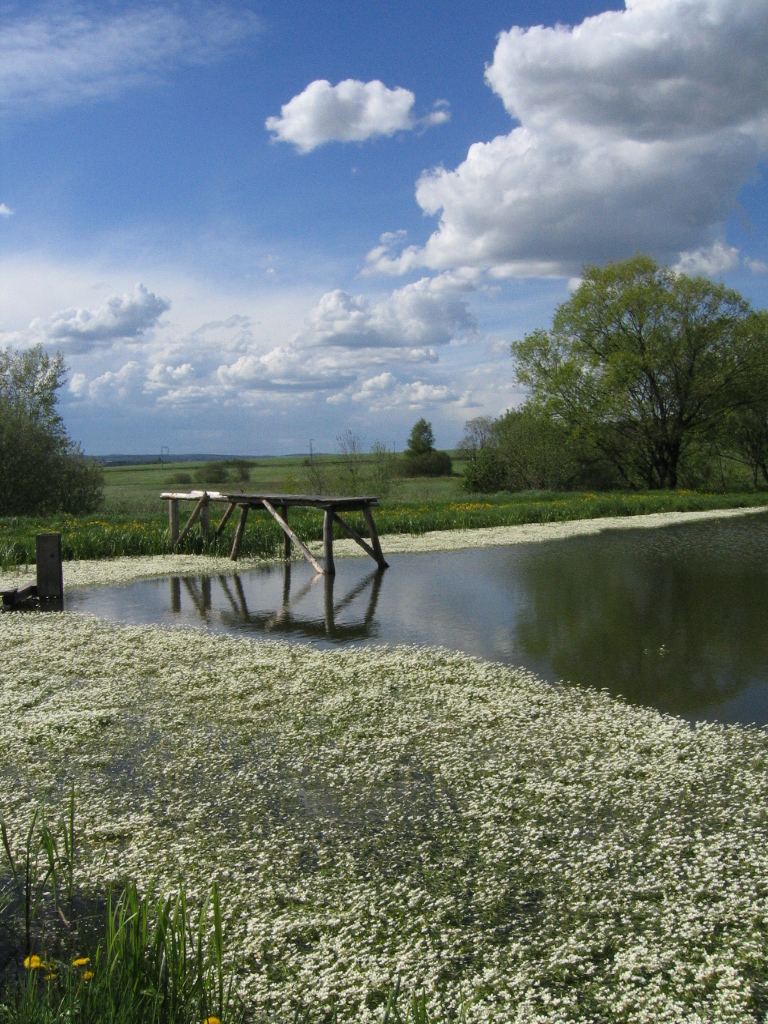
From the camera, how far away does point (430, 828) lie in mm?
4516

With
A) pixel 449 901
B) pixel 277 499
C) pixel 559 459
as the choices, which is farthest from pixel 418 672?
pixel 559 459

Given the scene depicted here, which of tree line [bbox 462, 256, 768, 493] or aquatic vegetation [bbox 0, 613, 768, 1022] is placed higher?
tree line [bbox 462, 256, 768, 493]

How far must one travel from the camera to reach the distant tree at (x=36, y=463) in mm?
29188

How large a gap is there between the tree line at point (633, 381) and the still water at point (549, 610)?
77.7ft

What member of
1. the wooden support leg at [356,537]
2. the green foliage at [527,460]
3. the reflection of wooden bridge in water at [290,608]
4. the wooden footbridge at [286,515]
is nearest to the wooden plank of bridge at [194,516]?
the wooden footbridge at [286,515]

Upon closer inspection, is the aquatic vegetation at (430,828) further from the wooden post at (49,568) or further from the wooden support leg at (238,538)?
the wooden support leg at (238,538)

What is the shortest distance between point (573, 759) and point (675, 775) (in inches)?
25.7

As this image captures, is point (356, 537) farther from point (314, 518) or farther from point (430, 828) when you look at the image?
point (430, 828)

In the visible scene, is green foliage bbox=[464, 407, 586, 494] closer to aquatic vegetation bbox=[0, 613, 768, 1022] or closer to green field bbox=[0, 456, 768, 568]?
green field bbox=[0, 456, 768, 568]

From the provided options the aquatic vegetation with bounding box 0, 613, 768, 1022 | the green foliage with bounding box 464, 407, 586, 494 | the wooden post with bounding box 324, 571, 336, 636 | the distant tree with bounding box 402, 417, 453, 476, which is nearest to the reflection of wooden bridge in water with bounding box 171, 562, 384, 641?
the wooden post with bounding box 324, 571, 336, 636

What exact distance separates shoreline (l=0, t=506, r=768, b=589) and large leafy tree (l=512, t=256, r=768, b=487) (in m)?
14.7

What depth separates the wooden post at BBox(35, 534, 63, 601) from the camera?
12258mm

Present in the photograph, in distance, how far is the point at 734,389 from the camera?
40.0 meters

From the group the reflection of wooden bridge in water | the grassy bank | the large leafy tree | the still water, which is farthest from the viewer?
the large leafy tree
